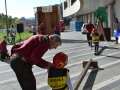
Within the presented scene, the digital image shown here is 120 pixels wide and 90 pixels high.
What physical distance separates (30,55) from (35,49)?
8.0 inches

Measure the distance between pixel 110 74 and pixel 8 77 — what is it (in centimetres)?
336

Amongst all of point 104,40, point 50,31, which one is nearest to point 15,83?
point 104,40

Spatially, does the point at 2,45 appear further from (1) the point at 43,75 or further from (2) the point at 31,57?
(2) the point at 31,57

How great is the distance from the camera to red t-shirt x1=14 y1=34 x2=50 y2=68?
12.4 ft

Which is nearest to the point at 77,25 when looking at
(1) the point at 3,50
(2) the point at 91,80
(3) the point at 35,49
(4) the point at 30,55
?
(1) the point at 3,50

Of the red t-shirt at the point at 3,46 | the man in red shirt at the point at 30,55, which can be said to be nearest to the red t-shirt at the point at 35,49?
the man in red shirt at the point at 30,55

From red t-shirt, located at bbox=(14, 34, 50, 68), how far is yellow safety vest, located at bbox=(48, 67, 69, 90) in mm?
184

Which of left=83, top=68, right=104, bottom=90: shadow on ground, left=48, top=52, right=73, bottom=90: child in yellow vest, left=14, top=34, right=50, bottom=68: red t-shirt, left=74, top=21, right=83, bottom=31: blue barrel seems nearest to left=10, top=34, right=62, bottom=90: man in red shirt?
left=14, top=34, right=50, bottom=68: red t-shirt

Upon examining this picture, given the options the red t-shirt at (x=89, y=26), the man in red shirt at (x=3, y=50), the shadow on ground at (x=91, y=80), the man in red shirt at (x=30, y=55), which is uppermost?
the red t-shirt at (x=89, y=26)

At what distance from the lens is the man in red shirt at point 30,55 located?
3.80m

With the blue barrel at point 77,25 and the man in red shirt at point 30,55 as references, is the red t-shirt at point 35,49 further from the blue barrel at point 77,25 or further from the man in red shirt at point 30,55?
the blue barrel at point 77,25

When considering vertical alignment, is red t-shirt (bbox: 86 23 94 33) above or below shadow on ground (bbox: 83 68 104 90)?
Result: above

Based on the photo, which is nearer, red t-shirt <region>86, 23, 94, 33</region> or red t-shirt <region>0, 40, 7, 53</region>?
red t-shirt <region>0, 40, 7, 53</region>

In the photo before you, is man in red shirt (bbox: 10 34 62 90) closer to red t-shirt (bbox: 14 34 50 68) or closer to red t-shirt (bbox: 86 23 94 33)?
red t-shirt (bbox: 14 34 50 68)
